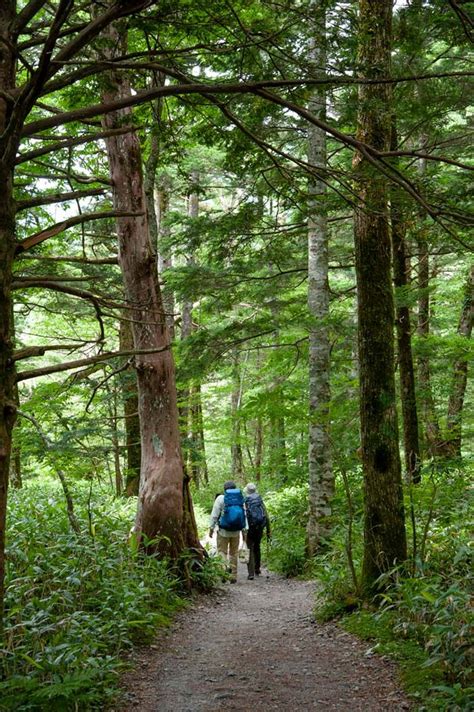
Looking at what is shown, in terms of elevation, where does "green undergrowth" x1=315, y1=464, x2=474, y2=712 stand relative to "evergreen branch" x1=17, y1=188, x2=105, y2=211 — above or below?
below

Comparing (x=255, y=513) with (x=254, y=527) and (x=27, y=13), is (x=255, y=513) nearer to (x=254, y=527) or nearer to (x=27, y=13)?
(x=254, y=527)

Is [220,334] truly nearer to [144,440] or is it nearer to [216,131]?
[144,440]

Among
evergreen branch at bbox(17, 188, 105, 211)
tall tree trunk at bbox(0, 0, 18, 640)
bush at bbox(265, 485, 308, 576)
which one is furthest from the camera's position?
bush at bbox(265, 485, 308, 576)

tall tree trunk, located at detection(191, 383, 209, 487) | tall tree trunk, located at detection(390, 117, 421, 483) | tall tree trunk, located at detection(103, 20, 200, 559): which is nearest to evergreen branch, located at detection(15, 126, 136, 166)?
tall tree trunk, located at detection(103, 20, 200, 559)

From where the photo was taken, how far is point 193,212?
20.7 metres

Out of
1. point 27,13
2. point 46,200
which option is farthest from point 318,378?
point 27,13

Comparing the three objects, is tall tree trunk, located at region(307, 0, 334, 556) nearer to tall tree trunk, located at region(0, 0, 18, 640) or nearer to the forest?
the forest

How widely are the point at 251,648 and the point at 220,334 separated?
6.29 metres

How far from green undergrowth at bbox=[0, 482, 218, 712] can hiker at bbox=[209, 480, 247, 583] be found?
2128 millimetres

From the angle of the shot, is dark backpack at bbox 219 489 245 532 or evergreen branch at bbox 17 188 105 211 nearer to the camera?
evergreen branch at bbox 17 188 105 211

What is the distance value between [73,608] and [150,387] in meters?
3.79

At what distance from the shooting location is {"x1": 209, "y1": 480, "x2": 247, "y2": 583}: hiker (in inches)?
432

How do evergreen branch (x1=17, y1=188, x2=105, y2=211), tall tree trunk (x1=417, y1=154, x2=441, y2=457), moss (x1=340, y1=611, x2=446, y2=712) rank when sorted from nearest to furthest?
evergreen branch (x1=17, y1=188, x2=105, y2=211) → moss (x1=340, y1=611, x2=446, y2=712) → tall tree trunk (x1=417, y1=154, x2=441, y2=457)

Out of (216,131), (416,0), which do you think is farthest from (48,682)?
(416,0)
